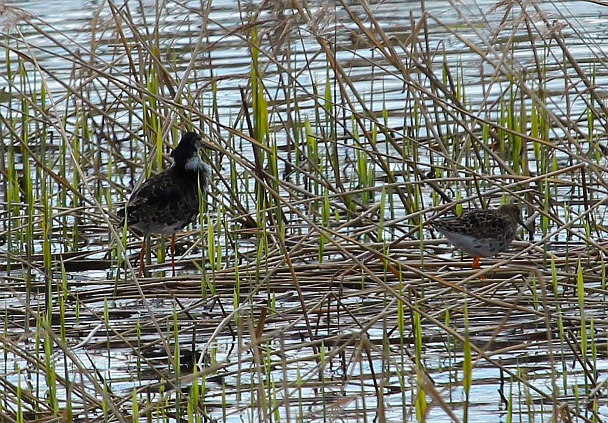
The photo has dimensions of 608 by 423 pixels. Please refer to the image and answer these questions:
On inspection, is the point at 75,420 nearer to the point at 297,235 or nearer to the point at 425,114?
the point at 297,235

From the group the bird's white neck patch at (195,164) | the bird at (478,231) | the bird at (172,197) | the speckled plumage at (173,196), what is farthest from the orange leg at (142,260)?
the bird at (478,231)

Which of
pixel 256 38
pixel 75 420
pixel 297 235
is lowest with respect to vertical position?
pixel 75 420

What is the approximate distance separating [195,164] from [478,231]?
6.27 feet

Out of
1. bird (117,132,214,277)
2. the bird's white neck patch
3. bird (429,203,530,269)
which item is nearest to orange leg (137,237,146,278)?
bird (117,132,214,277)

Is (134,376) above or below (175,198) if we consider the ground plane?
below

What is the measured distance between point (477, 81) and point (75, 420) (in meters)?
7.88

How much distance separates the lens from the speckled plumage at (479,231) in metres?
6.82

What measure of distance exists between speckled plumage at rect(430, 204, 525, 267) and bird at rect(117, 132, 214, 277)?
152cm

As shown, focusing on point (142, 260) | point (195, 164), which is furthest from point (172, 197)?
point (142, 260)

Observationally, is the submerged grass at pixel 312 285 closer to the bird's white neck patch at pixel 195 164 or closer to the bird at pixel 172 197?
the bird at pixel 172 197

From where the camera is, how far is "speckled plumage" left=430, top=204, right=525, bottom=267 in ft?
22.4

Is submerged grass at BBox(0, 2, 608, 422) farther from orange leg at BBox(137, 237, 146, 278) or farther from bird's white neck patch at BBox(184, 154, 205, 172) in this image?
bird's white neck patch at BBox(184, 154, 205, 172)

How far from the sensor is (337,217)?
25.1 ft

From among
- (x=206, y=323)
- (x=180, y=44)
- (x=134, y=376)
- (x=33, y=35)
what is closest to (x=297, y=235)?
(x=206, y=323)
